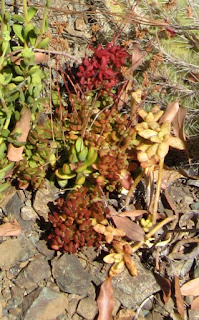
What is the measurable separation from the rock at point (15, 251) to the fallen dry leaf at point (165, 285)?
2.24ft

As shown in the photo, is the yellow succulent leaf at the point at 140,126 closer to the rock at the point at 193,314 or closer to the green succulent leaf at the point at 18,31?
the green succulent leaf at the point at 18,31

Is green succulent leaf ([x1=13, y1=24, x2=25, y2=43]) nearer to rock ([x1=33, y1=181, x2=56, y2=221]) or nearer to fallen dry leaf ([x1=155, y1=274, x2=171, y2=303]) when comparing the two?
rock ([x1=33, y1=181, x2=56, y2=221])

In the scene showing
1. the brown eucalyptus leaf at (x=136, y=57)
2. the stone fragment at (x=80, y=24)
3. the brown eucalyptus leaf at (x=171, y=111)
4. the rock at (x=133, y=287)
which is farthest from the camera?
the stone fragment at (x=80, y=24)

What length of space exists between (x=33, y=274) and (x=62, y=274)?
15 cm

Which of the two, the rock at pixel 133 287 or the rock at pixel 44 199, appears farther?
the rock at pixel 44 199

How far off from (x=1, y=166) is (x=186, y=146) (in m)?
1.03

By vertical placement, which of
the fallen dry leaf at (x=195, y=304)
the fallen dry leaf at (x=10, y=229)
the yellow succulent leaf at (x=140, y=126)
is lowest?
the fallen dry leaf at (x=195, y=304)

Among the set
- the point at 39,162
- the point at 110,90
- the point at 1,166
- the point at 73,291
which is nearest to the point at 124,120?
the point at 110,90

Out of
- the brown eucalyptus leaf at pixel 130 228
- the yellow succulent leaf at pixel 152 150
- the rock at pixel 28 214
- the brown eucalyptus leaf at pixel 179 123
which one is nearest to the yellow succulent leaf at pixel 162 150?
the yellow succulent leaf at pixel 152 150

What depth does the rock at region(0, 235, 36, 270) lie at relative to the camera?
2723 mm

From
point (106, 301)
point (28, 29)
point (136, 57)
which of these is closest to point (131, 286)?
point (106, 301)

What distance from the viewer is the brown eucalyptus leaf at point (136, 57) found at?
302cm

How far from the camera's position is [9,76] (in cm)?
264

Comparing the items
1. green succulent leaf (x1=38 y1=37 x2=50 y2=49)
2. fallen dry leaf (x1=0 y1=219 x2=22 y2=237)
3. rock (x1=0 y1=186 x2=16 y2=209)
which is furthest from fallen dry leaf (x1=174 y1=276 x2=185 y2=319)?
green succulent leaf (x1=38 y1=37 x2=50 y2=49)
